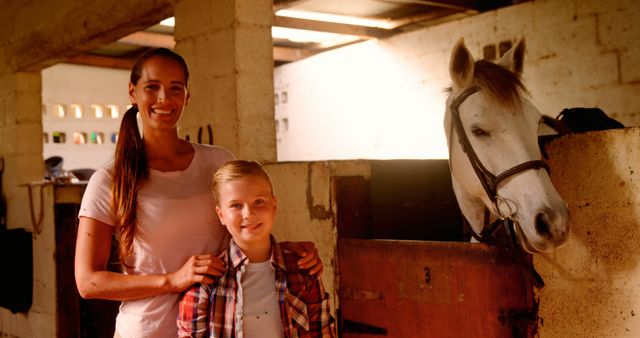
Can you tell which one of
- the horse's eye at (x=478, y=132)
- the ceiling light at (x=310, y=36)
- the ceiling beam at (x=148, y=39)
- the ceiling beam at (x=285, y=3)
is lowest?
the horse's eye at (x=478, y=132)

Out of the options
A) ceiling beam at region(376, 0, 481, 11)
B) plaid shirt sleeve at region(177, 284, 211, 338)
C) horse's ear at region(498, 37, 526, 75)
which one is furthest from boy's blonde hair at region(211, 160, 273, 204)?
ceiling beam at region(376, 0, 481, 11)

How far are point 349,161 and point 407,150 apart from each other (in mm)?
3899

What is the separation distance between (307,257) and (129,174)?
50 cm

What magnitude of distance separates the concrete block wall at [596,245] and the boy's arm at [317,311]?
678mm

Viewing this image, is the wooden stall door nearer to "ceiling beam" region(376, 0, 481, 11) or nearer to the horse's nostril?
the horse's nostril

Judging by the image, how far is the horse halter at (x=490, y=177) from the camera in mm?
1707

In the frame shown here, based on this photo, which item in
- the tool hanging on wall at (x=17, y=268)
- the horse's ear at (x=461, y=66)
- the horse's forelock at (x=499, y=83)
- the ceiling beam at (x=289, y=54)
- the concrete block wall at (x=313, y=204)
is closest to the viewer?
the horse's forelock at (x=499, y=83)

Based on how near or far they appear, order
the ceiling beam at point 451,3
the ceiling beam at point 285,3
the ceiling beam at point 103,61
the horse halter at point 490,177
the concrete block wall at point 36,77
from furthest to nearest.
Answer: the ceiling beam at point 103,61
the ceiling beam at point 451,3
the ceiling beam at point 285,3
the concrete block wall at point 36,77
the horse halter at point 490,177

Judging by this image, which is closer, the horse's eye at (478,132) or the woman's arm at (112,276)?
the woman's arm at (112,276)

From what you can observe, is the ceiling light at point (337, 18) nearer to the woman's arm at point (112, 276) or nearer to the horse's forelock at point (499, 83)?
the horse's forelock at point (499, 83)

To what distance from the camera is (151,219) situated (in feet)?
4.94

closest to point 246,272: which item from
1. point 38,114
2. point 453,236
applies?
point 453,236

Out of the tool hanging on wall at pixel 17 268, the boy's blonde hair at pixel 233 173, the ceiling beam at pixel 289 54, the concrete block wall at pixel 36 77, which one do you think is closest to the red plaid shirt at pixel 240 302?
the boy's blonde hair at pixel 233 173

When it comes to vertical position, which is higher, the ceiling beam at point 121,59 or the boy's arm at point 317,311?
the ceiling beam at point 121,59
